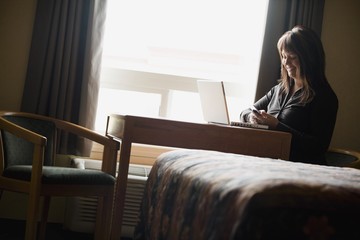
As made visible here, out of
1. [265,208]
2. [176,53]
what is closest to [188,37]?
[176,53]

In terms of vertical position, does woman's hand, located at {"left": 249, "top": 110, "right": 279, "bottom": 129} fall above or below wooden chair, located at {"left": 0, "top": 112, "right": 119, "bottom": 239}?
above

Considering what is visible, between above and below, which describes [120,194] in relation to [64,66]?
below

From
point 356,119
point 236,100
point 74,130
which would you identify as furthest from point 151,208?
point 356,119

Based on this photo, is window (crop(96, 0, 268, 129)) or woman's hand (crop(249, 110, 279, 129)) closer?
woman's hand (crop(249, 110, 279, 129))

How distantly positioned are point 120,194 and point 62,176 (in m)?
0.28

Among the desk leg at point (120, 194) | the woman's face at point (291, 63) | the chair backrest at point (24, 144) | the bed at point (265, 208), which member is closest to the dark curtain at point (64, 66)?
the chair backrest at point (24, 144)

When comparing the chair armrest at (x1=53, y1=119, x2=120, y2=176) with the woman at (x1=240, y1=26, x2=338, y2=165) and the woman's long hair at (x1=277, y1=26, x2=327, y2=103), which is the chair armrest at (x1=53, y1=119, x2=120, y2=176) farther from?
the woman's long hair at (x1=277, y1=26, x2=327, y2=103)

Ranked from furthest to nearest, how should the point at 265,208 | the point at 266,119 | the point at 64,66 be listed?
1. the point at 64,66
2. the point at 266,119
3. the point at 265,208

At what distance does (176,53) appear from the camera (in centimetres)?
362

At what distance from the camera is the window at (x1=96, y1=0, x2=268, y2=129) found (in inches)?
139

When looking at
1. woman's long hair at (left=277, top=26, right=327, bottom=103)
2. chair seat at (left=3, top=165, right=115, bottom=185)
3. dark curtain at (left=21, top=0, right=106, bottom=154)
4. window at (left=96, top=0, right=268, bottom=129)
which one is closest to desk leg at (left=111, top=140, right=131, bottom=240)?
chair seat at (left=3, top=165, right=115, bottom=185)

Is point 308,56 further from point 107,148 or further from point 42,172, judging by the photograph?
point 42,172

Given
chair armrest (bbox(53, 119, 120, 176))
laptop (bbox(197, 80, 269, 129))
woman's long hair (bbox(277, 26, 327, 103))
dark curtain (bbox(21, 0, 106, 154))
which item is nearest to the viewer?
laptop (bbox(197, 80, 269, 129))

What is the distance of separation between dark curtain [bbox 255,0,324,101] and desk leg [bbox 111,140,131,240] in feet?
4.54
